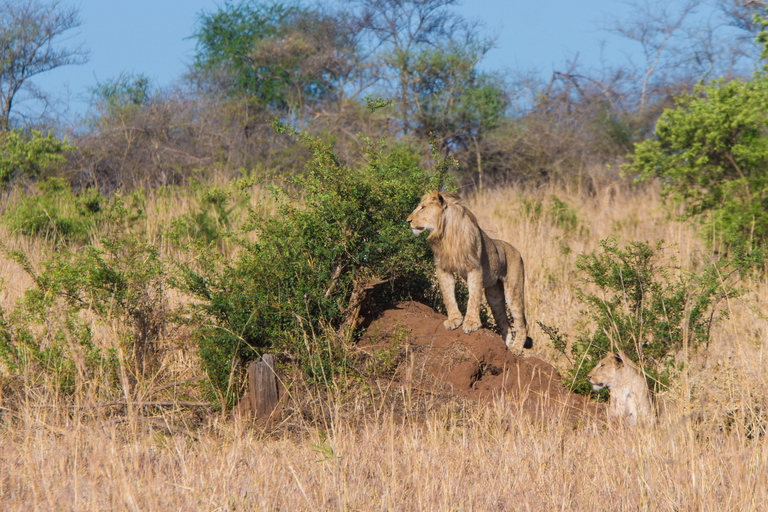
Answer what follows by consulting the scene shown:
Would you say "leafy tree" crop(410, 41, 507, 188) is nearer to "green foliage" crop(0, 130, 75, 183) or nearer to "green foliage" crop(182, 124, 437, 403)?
"green foliage" crop(0, 130, 75, 183)

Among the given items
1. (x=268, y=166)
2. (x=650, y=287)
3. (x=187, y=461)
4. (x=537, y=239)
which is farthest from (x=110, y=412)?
(x=268, y=166)

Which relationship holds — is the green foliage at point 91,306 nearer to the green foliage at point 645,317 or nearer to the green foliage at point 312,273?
the green foliage at point 312,273

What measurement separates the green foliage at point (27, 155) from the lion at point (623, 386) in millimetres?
13220

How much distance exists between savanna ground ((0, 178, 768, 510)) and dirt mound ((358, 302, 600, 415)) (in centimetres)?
1

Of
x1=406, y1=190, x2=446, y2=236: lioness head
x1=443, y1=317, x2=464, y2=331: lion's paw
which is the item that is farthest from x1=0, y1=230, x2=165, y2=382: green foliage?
x1=443, y1=317, x2=464, y2=331: lion's paw

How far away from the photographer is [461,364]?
225 inches

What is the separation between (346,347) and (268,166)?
13.4m

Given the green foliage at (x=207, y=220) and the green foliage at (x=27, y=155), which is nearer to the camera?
the green foliage at (x=207, y=220)

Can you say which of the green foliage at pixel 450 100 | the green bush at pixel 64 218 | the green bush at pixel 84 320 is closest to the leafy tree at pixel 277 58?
the green foliage at pixel 450 100

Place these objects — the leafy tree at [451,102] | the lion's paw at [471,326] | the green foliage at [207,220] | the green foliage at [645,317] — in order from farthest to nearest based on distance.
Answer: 1. the leafy tree at [451,102]
2. the green foliage at [207,220]
3. the green foliage at [645,317]
4. the lion's paw at [471,326]

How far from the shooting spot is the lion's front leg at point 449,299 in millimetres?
5973

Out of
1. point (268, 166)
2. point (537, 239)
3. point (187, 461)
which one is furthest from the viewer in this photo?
point (268, 166)

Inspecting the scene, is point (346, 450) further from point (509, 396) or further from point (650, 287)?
point (650, 287)

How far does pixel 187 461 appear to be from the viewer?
450 cm
